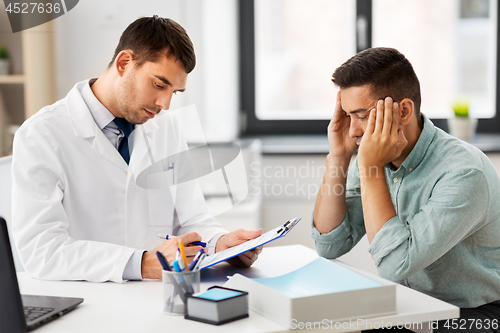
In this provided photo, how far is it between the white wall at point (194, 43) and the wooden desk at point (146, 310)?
3.94ft

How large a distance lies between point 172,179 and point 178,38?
1.41 feet

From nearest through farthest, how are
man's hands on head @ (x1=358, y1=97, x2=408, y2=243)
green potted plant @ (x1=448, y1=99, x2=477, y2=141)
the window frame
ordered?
man's hands on head @ (x1=358, y1=97, x2=408, y2=243) → green potted plant @ (x1=448, y1=99, x2=477, y2=141) → the window frame

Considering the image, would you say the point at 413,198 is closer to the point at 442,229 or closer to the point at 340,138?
the point at 442,229

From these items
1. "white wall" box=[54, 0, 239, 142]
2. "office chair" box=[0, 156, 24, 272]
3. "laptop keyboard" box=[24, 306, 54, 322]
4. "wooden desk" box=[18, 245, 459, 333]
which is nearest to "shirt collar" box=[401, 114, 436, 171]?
"wooden desk" box=[18, 245, 459, 333]

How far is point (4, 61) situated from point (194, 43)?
3.04 ft

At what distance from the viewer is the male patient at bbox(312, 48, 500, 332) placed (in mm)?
1162

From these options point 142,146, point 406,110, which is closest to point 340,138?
point 406,110

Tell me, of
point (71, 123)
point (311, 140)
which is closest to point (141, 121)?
point (71, 123)

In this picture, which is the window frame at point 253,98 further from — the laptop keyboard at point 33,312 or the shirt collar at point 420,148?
the laptop keyboard at point 33,312

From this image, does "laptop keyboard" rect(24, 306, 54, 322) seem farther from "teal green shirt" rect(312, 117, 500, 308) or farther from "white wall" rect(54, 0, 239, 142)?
"white wall" rect(54, 0, 239, 142)

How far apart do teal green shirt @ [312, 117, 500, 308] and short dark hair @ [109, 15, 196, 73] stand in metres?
0.64

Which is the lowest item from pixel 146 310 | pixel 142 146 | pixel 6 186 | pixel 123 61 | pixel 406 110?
pixel 146 310

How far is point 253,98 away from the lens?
10.9ft

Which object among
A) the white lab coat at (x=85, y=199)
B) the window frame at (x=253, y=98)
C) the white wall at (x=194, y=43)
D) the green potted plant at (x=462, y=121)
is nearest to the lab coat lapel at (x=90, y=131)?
the white lab coat at (x=85, y=199)
